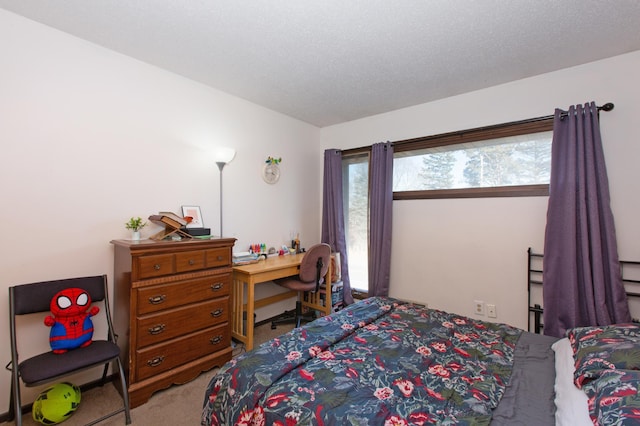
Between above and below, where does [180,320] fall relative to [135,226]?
below

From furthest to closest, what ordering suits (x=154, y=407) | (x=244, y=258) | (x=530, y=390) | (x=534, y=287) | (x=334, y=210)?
(x=334, y=210), (x=244, y=258), (x=534, y=287), (x=154, y=407), (x=530, y=390)

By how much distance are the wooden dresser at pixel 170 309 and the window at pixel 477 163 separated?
6.97 feet

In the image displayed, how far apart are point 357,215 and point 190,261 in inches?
85.4

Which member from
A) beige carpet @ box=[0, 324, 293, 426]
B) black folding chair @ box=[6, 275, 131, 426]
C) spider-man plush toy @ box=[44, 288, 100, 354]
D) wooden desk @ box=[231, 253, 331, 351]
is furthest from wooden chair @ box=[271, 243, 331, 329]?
spider-man plush toy @ box=[44, 288, 100, 354]

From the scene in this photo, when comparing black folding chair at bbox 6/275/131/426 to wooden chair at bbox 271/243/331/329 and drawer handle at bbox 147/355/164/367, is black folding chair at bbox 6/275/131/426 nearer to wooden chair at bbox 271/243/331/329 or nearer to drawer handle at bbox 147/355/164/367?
drawer handle at bbox 147/355/164/367

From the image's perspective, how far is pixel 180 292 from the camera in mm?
2090

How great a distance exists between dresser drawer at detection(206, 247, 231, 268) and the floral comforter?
3.37ft

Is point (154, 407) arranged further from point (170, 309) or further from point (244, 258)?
point (244, 258)

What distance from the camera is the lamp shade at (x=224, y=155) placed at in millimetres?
2738

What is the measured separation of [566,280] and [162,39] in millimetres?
3490

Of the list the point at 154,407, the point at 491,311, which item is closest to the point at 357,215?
the point at 491,311

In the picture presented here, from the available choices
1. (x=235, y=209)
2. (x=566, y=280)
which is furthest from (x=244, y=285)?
(x=566, y=280)

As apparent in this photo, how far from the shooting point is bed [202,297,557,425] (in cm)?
100

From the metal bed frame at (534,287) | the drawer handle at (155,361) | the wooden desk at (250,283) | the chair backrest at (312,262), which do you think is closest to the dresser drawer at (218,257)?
the wooden desk at (250,283)
